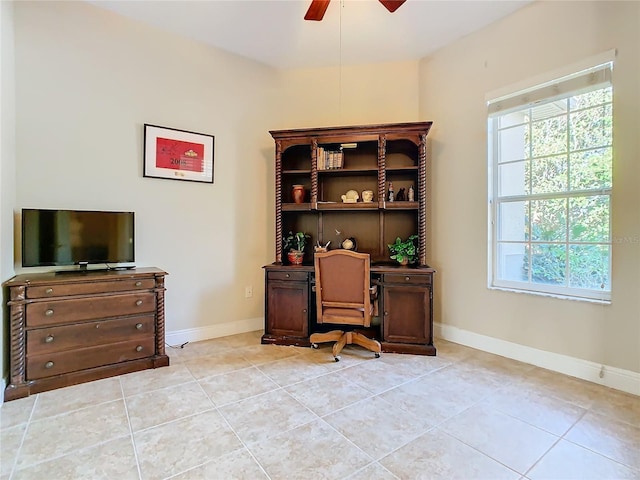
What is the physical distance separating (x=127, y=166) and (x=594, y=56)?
3.76 m

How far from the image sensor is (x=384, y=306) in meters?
2.93

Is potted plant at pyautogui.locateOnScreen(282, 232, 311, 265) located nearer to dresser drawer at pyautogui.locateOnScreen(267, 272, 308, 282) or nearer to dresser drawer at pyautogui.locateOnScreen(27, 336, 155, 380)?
dresser drawer at pyautogui.locateOnScreen(267, 272, 308, 282)

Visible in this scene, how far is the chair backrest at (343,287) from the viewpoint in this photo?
2.68 m

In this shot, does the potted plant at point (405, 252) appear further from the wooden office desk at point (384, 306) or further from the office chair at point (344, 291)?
the office chair at point (344, 291)

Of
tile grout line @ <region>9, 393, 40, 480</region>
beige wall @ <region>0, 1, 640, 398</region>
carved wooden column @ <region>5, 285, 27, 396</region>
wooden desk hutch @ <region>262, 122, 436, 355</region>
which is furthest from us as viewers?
wooden desk hutch @ <region>262, 122, 436, 355</region>

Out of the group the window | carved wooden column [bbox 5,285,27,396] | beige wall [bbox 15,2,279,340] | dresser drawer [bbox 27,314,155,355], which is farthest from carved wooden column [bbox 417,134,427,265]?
carved wooden column [bbox 5,285,27,396]

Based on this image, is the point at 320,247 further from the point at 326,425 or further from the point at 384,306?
the point at 326,425

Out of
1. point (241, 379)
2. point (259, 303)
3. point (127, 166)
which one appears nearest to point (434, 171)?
point (259, 303)

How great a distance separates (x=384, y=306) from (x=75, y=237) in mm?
2591

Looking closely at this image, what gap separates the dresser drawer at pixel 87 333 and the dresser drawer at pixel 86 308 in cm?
5

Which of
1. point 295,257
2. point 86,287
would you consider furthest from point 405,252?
point 86,287

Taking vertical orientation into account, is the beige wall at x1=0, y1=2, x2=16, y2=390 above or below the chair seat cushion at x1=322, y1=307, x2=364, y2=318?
above

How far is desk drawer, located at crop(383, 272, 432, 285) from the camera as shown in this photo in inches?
112

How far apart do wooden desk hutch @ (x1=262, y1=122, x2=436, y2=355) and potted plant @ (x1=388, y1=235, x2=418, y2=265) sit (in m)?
0.08
